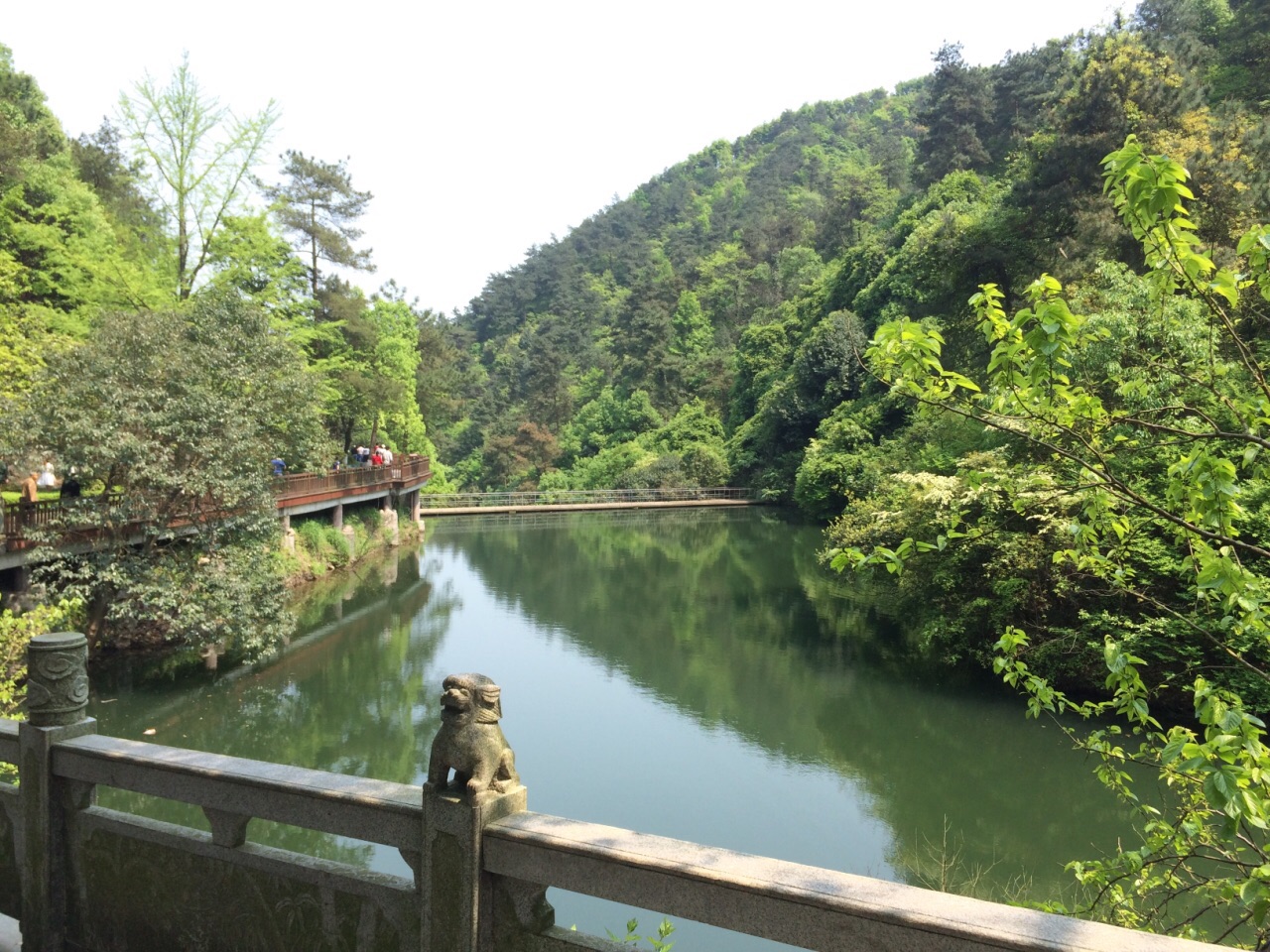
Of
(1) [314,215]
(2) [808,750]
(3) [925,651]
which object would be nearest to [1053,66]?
(1) [314,215]

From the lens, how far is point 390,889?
→ 2.83 m

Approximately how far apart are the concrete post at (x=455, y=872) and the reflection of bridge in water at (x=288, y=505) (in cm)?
1087

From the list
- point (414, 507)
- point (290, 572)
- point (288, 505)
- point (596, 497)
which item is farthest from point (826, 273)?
point (290, 572)

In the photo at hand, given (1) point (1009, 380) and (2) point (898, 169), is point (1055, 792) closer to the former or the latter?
(1) point (1009, 380)

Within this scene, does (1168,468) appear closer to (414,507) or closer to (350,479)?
(350,479)

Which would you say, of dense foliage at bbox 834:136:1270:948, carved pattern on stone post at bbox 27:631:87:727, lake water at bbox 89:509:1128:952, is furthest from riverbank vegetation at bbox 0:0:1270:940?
carved pattern on stone post at bbox 27:631:87:727

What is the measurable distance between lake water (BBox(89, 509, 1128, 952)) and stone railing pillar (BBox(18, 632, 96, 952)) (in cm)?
485

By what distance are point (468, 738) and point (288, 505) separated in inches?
727

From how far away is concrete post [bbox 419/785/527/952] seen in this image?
2613mm

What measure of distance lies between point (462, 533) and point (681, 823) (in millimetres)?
26744

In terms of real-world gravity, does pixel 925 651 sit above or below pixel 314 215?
below

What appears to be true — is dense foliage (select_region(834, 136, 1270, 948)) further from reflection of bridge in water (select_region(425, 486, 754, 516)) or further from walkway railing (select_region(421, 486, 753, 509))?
walkway railing (select_region(421, 486, 753, 509))

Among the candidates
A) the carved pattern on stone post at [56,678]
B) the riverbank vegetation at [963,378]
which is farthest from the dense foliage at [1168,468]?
the carved pattern on stone post at [56,678]

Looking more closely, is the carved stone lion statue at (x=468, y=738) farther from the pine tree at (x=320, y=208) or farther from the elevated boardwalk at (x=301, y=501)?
the pine tree at (x=320, y=208)
